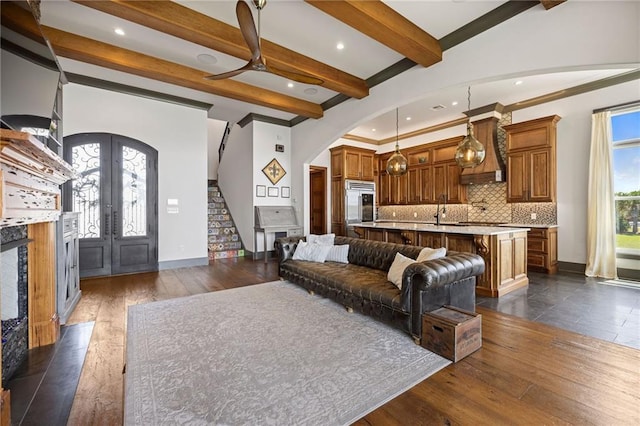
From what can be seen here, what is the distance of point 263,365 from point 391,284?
1.50 metres

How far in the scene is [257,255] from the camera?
665cm

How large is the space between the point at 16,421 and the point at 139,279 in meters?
3.41

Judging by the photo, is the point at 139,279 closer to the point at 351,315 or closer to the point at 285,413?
the point at 351,315

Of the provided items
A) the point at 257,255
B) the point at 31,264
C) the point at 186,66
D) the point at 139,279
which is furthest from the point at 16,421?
the point at 257,255

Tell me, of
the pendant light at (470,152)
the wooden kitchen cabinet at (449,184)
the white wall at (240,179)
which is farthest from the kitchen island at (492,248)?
the white wall at (240,179)

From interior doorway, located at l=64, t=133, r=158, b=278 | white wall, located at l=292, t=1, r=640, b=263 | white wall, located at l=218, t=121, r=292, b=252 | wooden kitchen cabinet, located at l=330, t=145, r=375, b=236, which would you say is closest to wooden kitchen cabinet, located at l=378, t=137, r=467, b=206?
wooden kitchen cabinet, located at l=330, t=145, r=375, b=236

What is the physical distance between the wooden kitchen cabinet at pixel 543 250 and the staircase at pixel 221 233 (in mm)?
6296

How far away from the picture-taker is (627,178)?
475cm

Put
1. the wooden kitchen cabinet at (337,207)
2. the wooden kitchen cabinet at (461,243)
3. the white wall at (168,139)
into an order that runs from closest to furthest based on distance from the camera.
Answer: the wooden kitchen cabinet at (461,243) < the white wall at (168,139) < the wooden kitchen cabinet at (337,207)

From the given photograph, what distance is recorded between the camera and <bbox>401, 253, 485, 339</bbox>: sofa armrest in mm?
2367

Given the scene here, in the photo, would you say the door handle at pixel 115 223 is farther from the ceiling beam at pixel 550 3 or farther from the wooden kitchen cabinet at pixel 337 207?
the ceiling beam at pixel 550 3

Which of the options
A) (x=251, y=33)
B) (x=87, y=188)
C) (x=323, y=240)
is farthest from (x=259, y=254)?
(x=251, y=33)

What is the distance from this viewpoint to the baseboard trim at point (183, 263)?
5.48 meters

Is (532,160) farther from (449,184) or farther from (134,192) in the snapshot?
Answer: (134,192)
